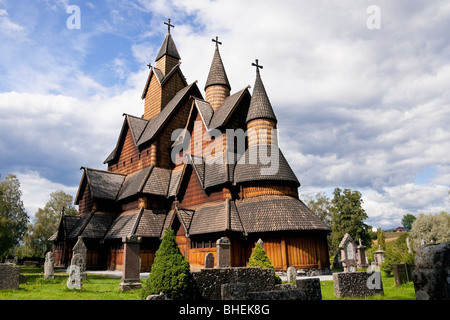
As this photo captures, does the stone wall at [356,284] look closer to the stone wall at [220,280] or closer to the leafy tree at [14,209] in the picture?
the stone wall at [220,280]

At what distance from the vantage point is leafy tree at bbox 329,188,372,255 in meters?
41.2

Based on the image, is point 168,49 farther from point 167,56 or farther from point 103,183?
point 103,183

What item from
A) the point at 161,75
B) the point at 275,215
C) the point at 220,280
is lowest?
the point at 220,280

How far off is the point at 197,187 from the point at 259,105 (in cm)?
816

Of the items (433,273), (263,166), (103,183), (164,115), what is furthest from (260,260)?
(103,183)

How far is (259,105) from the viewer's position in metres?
25.6

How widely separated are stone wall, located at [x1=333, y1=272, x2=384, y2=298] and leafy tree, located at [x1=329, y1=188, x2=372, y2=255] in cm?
2976

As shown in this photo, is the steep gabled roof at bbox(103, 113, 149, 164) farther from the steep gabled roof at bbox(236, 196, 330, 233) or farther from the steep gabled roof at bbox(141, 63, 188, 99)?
the steep gabled roof at bbox(236, 196, 330, 233)

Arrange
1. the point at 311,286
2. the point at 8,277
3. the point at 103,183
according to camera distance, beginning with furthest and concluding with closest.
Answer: the point at 103,183
the point at 8,277
the point at 311,286

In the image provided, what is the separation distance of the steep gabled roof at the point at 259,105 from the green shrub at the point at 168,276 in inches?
672

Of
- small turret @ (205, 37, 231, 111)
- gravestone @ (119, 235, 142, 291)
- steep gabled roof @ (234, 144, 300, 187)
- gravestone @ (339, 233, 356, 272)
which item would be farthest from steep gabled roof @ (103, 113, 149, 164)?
gravestone @ (339, 233, 356, 272)

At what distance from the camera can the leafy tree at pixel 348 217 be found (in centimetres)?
4122
